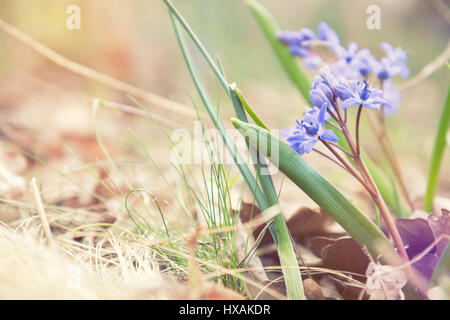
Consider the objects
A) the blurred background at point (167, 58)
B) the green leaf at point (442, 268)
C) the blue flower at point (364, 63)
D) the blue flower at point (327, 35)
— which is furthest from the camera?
the blurred background at point (167, 58)

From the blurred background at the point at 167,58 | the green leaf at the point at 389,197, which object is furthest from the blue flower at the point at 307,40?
the blurred background at the point at 167,58

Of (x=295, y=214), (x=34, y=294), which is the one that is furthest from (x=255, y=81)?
(x=34, y=294)

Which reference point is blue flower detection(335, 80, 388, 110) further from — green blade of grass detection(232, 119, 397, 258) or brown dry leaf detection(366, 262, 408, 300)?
brown dry leaf detection(366, 262, 408, 300)

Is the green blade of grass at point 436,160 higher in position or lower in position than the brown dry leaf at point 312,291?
higher

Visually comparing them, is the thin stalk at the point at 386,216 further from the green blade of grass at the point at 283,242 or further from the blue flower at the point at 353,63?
the blue flower at the point at 353,63

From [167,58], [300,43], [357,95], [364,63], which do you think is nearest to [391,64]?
[364,63]

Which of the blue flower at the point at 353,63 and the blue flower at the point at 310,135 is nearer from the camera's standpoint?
the blue flower at the point at 310,135
